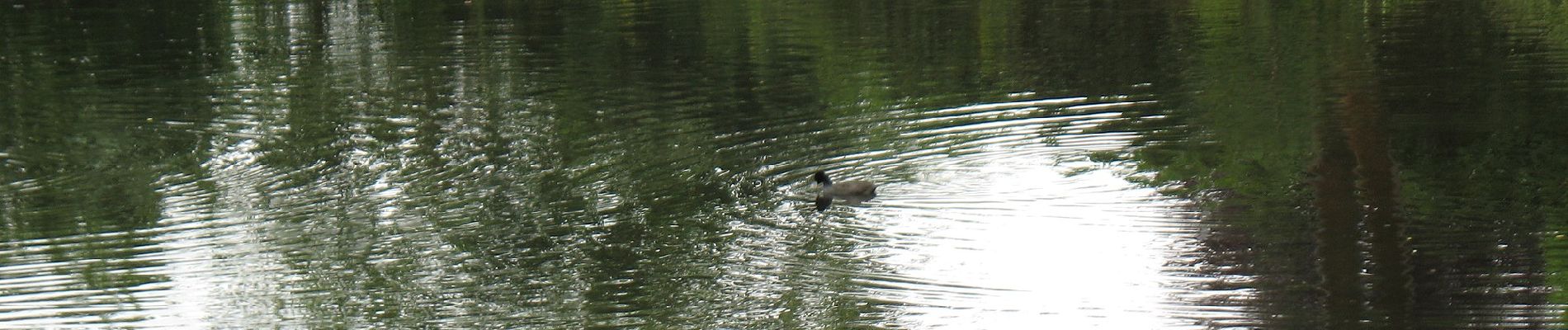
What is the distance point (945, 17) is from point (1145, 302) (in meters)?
18.4

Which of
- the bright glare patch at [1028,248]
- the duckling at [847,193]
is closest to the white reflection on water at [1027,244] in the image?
the bright glare patch at [1028,248]

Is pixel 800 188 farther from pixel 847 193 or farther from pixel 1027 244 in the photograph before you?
pixel 1027 244

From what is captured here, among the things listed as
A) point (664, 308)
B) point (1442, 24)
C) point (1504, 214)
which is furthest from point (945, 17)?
point (664, 308)

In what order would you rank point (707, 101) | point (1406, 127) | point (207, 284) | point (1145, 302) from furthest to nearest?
point (707, 101)
point (1406, 127)
point (207, 284)
point (1145, 302)

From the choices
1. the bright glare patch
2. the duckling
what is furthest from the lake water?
the duckling

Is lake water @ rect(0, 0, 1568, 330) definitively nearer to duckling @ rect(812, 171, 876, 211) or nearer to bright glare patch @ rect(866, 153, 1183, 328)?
bright glare patch @ rect(866, 153, 1183, 328)

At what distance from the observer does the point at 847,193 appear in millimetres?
10648

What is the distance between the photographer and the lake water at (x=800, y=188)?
8.80 m

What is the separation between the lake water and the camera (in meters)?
8.80

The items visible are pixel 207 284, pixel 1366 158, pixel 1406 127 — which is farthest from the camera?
pixel 1406 127

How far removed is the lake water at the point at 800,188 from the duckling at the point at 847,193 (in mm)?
180

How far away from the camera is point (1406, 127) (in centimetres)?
1331

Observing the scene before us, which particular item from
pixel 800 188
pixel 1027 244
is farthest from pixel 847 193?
pixel 1027 244

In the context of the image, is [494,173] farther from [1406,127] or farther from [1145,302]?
[1406,127]
